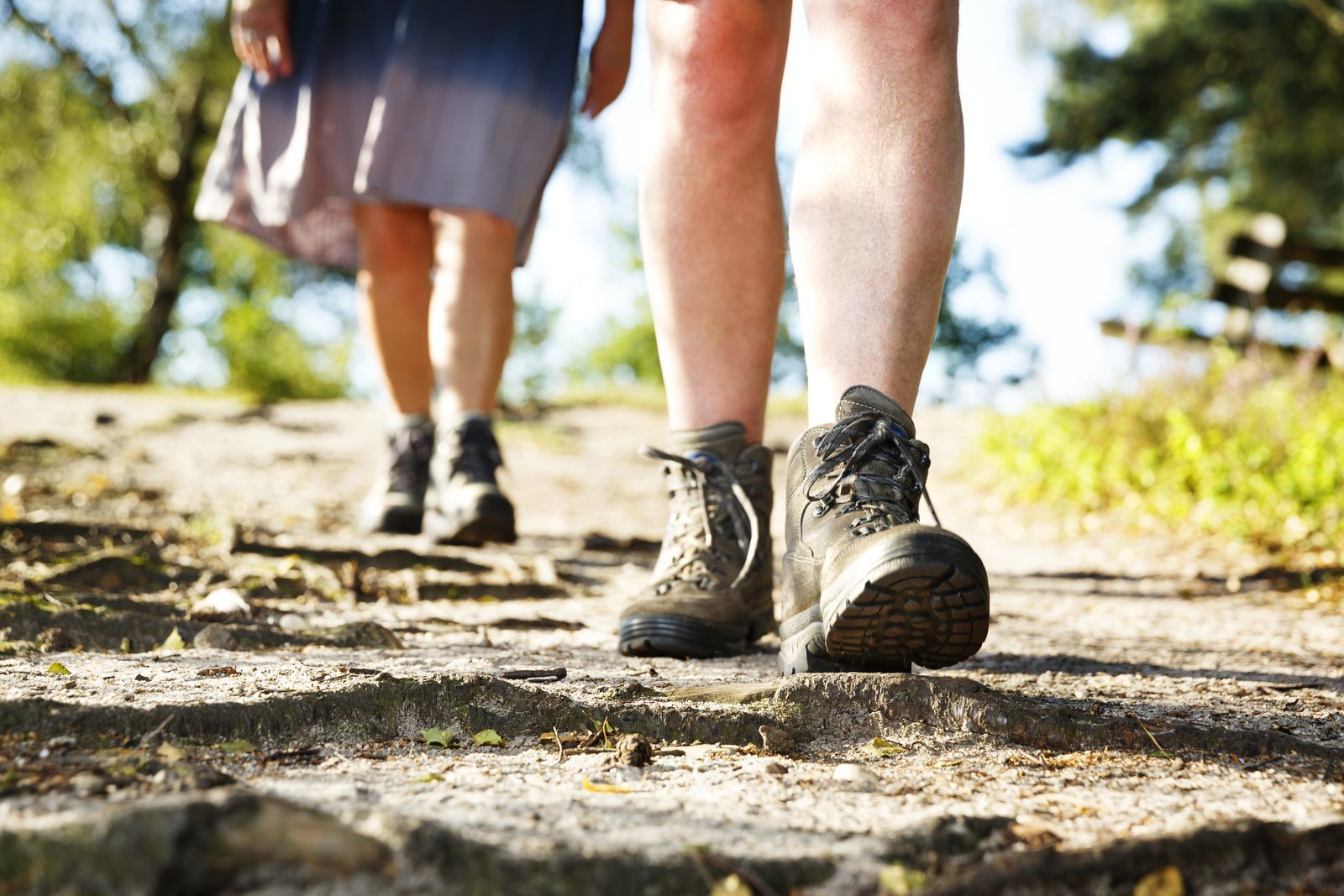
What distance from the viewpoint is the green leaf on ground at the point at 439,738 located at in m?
1.21

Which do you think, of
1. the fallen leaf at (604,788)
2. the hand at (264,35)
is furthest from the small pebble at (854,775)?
the hand at (264,35)

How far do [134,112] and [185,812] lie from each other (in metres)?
16.6

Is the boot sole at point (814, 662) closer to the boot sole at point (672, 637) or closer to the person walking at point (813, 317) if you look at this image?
the person walking at point (813, 317)

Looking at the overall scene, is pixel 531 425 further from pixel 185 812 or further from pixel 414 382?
pixel 185 812

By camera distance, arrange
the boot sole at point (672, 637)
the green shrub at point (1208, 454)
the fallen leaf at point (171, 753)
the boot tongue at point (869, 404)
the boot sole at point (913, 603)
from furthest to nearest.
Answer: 1. the green shrub at point (1208, 454)
2. the boot sole at point (672, 637)
3. the boot tongue at point (869, 404)
4. the boot sole at point (913, 603)
5. the fallen leaf at point (171, 753)

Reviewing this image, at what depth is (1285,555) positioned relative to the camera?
3.37m

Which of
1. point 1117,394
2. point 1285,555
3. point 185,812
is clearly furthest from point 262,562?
point 1117,394

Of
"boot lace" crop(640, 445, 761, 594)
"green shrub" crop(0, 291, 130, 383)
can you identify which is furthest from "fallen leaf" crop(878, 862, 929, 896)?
"green shrub" crop(0, 291, 130, 383)

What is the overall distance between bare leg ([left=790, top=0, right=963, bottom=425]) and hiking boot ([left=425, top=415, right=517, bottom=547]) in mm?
1423

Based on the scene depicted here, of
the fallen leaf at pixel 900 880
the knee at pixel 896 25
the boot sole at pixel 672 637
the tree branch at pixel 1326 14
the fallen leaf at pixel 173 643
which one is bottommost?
the fallen leaf at pixel 900 880

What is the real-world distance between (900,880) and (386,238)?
9.07ft

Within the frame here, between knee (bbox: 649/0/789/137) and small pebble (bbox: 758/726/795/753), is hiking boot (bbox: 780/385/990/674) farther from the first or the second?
knee (bbox: 649/0/789/137)

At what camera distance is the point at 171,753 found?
106 centimetres

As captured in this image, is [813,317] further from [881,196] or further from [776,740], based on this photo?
[776,740]
